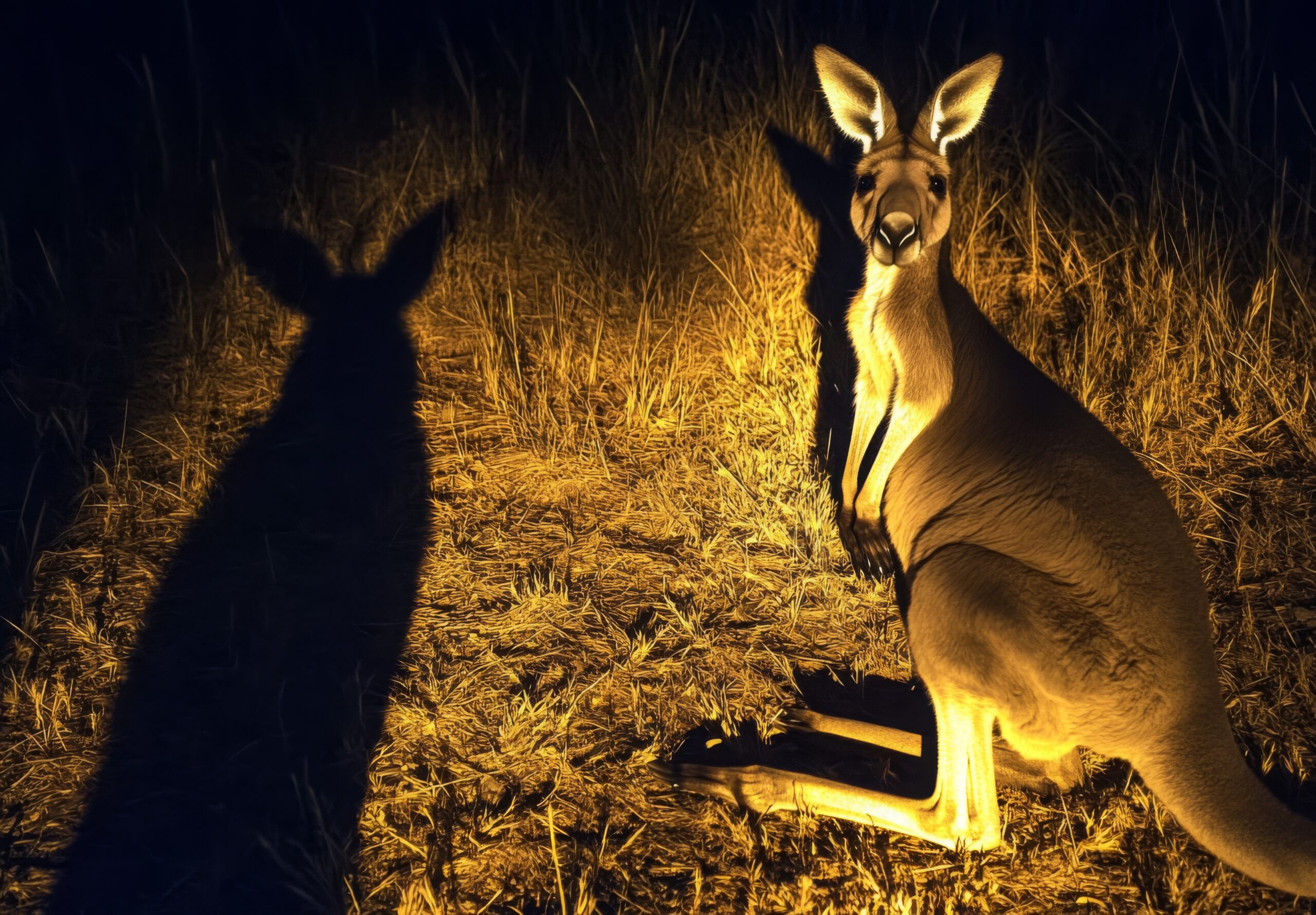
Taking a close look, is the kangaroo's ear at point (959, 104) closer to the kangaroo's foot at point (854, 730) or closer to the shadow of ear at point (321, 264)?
the kangaroo's foot at point (854, 730)

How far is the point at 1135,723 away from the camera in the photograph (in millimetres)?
2457

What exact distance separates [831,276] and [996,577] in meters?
2.56

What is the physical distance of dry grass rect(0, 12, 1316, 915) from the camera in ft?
8.61

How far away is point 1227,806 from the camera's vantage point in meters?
2.33

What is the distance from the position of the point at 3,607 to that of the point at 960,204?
175 inches

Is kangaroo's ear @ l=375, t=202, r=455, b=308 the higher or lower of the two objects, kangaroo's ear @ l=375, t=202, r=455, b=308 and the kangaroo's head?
the lower

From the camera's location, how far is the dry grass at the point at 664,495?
2625mm

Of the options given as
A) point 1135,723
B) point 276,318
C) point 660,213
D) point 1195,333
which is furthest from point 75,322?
point 1195,333

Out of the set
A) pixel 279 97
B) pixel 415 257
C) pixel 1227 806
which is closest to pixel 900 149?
pixel 1227 806

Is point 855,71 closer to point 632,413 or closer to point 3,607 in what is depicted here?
point 632,413

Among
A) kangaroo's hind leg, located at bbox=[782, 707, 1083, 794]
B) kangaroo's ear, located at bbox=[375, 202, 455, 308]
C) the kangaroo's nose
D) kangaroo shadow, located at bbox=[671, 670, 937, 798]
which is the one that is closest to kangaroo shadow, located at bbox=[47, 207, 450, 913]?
kangaroo's ear, located at bbox=[375, 202, 455, 308]

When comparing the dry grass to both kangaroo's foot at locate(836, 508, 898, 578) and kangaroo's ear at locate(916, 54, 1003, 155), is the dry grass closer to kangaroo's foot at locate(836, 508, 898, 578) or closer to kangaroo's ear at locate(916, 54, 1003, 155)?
kangaroo's foot at locate(836, 508, 898, 578)

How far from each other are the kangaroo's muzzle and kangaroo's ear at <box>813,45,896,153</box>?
0.32 m

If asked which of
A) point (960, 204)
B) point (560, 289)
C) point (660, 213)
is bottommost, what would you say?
point (560, 289)
